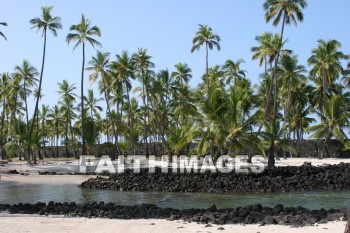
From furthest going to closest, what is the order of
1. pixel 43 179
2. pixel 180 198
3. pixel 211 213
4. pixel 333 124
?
1. pixel 333 124
2. pixel 43 179
3. pixel 180 198
4. pixel 211 213

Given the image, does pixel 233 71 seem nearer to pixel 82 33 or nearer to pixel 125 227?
pixel 82 33

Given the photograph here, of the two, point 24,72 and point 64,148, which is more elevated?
point 24,72

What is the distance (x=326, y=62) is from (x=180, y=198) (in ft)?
117

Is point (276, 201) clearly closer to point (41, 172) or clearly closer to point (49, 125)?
point (41, 172)

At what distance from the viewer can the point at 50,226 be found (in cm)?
1462

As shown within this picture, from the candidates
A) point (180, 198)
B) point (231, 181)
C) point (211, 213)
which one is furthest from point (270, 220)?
point (231, 181)

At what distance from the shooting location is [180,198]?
25219 mm

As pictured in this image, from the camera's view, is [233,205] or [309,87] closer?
[233,205]

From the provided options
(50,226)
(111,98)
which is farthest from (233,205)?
(111,98)

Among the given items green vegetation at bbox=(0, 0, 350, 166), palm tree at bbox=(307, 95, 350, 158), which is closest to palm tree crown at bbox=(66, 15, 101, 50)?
green vegetation at bbox=(0, 0, 350, 166)

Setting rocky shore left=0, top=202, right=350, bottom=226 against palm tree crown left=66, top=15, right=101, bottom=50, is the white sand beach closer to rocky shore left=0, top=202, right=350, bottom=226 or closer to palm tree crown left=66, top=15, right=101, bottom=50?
rocky shore left=0, top=202, right=350, bottom=226

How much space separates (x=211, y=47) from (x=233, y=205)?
112ft

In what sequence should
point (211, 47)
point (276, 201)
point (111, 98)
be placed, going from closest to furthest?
point (276, 201)
point (211, 47)
point (111, 98)

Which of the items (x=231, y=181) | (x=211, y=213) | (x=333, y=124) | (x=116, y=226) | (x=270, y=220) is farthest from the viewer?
(x=333, y=124)
